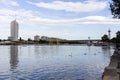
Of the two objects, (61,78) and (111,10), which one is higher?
(111,10)

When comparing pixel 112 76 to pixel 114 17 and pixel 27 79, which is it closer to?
pixel 27 79

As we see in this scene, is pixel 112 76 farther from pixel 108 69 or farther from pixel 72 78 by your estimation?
pixel 72 78

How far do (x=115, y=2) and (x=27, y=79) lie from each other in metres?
28.9

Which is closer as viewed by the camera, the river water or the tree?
the river water

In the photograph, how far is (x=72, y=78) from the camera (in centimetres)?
3475

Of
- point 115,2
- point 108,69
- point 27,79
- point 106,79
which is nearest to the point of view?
point 106,79

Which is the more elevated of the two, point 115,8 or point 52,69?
point 115,8

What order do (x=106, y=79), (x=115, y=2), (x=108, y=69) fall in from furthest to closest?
(x=115, y=2)
(x=108, y=69)
(x=106, y=79)

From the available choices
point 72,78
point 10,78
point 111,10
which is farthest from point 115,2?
point 10,78

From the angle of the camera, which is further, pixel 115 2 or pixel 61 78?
pixel 115 2

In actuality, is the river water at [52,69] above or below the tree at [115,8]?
below

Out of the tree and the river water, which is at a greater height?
the tree

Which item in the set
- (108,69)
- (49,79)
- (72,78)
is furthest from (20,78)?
(108,69)

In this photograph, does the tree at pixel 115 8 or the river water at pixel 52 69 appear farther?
the tree at pixel 115 8
